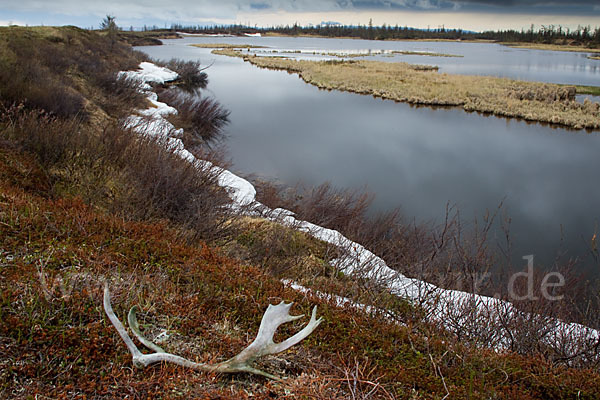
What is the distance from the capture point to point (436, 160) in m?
16.4

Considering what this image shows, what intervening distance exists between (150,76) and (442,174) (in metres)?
20.7

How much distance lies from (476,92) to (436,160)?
17194 mm

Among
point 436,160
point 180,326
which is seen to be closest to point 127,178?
point 180,326

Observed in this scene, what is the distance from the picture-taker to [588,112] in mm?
25000

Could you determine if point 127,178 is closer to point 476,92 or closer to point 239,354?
point 239,354

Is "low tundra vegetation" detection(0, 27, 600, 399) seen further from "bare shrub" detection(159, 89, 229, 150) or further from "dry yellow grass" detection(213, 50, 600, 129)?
"dry yellow grass" detection(213, 50, 600, 129)

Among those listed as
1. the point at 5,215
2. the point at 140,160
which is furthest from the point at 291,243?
the point at 5,215

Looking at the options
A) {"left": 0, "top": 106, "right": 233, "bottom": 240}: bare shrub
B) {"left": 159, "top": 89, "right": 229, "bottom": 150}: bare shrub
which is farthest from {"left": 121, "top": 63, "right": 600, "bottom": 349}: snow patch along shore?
{"left": 159, "top": 89, "right": 229, "bottom": 150}: bare shrub

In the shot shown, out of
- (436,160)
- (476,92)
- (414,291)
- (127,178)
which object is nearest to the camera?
(414,291)

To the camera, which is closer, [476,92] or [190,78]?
[476,92]

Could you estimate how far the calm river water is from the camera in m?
11.9

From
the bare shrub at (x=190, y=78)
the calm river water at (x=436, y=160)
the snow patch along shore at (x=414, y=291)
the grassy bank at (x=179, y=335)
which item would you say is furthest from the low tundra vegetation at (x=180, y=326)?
the bare shrub at (x=190, y=78)

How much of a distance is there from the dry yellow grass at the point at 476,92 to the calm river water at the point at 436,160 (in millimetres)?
1730

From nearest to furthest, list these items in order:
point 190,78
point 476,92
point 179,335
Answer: point 179,335
point 476,92
point 190,78
